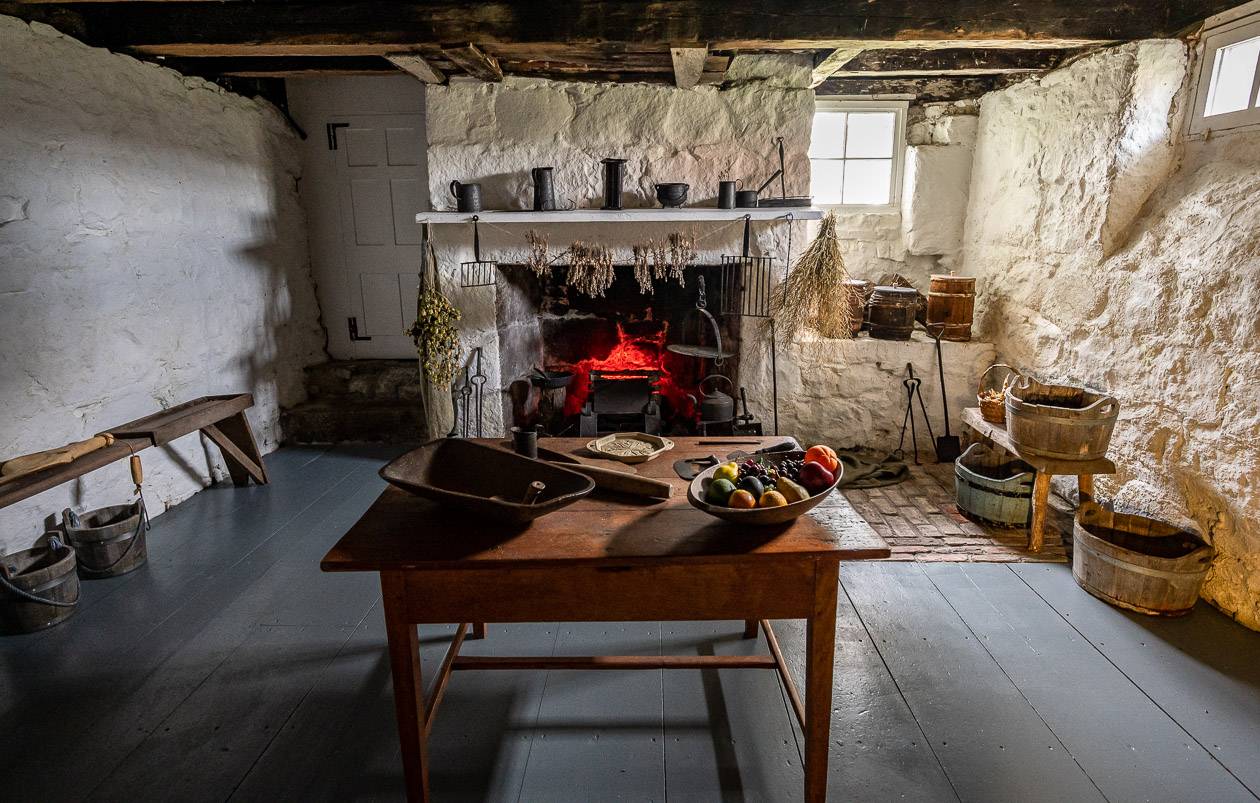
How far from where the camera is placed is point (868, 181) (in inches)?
202

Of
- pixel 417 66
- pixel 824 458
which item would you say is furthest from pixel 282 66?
pixel 824 458

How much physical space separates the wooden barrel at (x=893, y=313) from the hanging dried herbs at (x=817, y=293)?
0.31m

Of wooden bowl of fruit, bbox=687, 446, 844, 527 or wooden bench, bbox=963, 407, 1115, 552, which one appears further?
wooden bench, bbox=963, 407, 1115, 552

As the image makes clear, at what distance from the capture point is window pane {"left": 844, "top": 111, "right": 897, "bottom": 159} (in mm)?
5023

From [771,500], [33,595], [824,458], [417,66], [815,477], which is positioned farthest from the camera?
[417,66]

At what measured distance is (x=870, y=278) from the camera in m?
5.21

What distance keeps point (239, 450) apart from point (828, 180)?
179 inches

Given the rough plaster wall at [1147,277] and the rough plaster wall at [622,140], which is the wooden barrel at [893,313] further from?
the rough plaster wall at [622,140]

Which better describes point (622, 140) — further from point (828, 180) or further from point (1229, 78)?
point (1229, 78)

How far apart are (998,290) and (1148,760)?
10.6 ft

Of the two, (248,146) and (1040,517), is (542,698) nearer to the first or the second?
(1040,517)

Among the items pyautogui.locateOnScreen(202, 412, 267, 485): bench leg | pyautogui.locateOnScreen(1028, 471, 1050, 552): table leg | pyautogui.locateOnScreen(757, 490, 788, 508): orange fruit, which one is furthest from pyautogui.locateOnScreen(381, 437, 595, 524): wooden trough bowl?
pyautogui.locateOnScreen(202, 412, 267, 485): bench leg

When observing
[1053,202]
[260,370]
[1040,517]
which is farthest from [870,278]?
[260,370]

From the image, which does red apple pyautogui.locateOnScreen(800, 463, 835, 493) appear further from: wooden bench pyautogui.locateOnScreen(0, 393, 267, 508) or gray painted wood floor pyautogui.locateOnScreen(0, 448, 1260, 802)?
wooden bench pyautogui.locateOnScreen(0, 393, 267, 508)
